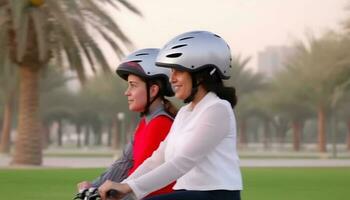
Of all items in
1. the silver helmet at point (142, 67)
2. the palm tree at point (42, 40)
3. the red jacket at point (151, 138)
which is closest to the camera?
the red jacket at point (151, 138)

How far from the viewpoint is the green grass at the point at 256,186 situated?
17464mm

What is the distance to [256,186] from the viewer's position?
20.9 m

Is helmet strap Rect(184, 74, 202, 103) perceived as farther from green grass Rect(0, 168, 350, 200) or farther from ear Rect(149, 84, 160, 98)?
green grass Rect(0, 168, 350, 200)

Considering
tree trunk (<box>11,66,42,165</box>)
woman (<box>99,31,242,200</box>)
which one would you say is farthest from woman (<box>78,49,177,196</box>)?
tree trunk (<box>11,66,42,165</box>)

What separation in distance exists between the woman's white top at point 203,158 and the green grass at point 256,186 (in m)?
13.4

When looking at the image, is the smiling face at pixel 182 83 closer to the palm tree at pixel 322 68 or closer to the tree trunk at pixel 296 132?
the palm tree at pixel 322 68

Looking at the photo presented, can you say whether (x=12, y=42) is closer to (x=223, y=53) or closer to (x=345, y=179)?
(x=345, y=179)

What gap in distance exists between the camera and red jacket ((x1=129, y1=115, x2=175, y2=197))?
12.9 feet

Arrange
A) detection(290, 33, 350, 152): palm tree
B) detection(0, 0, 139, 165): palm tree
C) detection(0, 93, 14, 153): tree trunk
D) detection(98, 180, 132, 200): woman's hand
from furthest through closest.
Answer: detection(0, 93, 14, 153): tree trunk → detection(290, 33, 350, 152): palm tree → detection(0, 0, 139, 165): palm tree → detection(98, 180, 132, 200): woman's hand

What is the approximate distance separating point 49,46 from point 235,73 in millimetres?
39445

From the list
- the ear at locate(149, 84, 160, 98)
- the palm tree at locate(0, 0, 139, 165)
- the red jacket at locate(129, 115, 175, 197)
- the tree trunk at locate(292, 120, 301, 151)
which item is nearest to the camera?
the red jacket at locate(129, 115, 175, 197)

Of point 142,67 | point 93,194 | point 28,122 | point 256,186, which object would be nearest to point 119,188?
point 93,194

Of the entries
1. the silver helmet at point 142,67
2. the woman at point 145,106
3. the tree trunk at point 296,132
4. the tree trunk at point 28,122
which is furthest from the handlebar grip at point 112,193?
the tree trunk at point 296,132

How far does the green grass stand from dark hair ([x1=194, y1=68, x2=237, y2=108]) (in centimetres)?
1322
